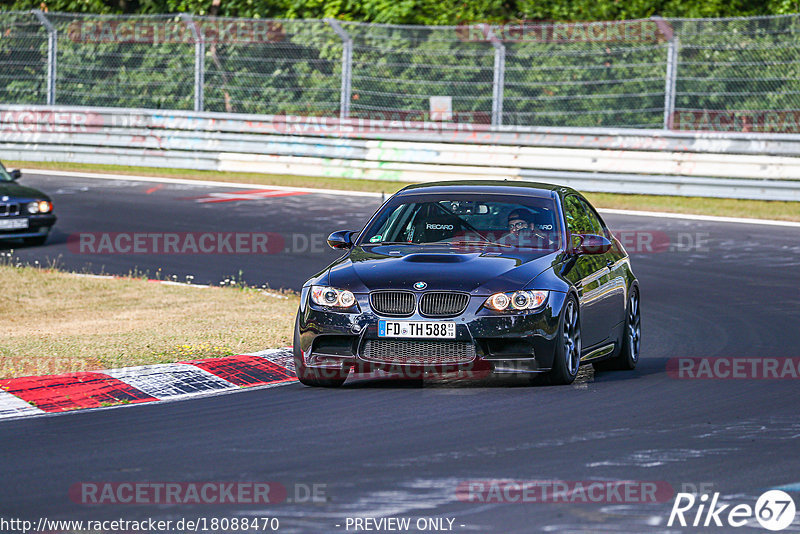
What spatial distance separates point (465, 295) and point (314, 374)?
119cm

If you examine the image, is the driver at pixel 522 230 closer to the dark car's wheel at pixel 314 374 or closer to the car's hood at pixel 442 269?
the car's hood at pixel 442 269

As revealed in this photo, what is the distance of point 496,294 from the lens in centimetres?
895

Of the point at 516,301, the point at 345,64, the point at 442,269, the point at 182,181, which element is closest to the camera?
the point at 516,301

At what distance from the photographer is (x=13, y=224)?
60.5ft

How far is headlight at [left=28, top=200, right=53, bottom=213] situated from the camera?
1858 cm

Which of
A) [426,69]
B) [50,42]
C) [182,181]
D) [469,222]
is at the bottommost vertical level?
[182,181]

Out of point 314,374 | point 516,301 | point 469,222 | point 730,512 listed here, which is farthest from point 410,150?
point 730,512

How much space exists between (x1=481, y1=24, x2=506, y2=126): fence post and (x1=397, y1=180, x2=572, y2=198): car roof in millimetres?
13916

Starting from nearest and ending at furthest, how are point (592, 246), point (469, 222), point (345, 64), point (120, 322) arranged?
point (592, 246) → point (469, 222) → point (120, 322) → point (345, 64)

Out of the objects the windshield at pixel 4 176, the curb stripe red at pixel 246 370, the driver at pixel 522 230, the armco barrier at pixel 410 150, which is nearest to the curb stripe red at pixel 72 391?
the curb stripe red at pixel 246 370

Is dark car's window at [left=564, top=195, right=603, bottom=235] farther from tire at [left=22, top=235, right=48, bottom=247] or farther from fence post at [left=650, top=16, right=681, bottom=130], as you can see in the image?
fence post at [left=650, top=16, right=681, bottom=130]

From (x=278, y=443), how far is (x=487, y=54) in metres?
18.2

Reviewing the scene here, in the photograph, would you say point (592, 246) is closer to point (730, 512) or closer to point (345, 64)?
point (730, 512)

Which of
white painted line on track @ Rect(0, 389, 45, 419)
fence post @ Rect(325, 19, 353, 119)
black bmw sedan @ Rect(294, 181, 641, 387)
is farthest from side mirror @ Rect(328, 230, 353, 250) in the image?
fence post @ Rect(325, 19, 353, 119)
